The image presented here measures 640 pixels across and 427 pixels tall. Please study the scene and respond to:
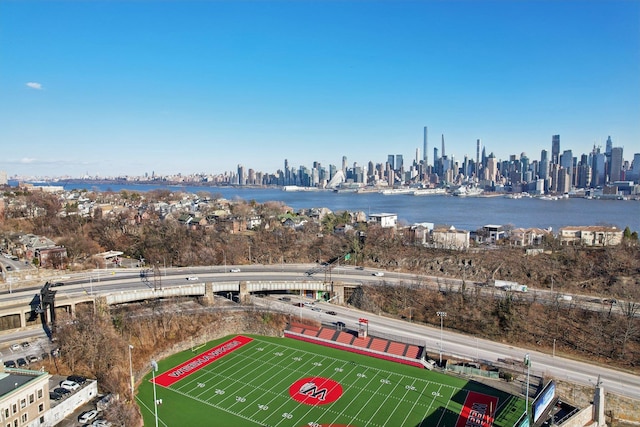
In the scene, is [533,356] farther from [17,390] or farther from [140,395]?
[17,390]

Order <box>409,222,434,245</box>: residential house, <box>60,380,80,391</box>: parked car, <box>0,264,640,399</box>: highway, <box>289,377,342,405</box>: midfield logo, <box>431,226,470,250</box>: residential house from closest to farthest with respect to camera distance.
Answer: <box>60,380,80,391</box>: parked car < <box>289,377,342,405</box>: midfield logo < <box>0,264,640,399</box>: highway < <box>431,226,470,250</box>: residential house < <box>409,222,434,245</box>: residential house

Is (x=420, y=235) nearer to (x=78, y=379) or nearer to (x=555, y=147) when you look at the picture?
(x=78, y=379)

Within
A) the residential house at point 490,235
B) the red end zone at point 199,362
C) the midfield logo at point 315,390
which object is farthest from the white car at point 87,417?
the residential house at point 490,235

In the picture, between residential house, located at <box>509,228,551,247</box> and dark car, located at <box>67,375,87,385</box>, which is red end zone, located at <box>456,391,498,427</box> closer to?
dark car, located at <box>67,375,87,385</box>

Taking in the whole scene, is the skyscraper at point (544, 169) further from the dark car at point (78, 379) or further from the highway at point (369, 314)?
the dark car at point (78, 379)

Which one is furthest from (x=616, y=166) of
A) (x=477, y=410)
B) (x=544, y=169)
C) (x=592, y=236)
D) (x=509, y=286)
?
(x=477, y=410)

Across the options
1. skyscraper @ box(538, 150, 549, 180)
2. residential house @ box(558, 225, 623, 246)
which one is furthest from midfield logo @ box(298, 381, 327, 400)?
skyscraper @ box(538, 150, 549, 180)
